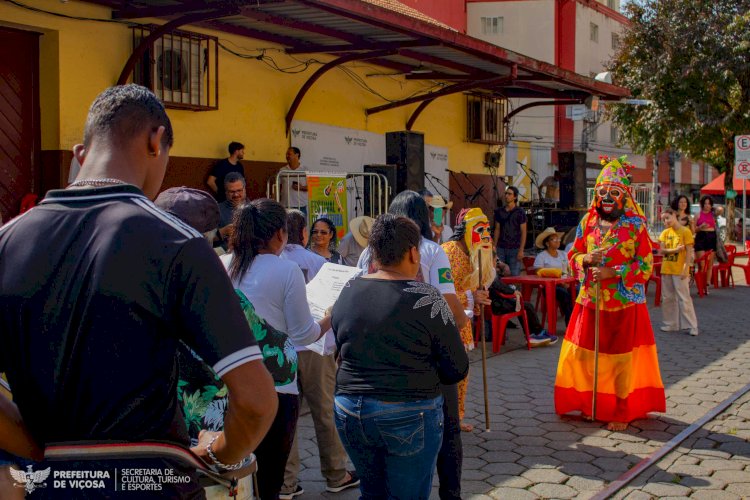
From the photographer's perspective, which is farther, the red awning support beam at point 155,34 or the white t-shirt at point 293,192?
the white t-shirt at point 293,192

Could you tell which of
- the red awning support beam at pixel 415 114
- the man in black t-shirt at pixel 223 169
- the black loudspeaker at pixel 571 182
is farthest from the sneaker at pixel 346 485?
the black loudspeaker at pixel 571 182

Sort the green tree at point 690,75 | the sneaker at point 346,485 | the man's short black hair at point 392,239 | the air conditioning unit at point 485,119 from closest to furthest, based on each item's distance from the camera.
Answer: the man's short black hair at point 392,239 < the sneaker at point 346,485 < the air conditioning unit at point 485,119 < the green tree at point 690,75

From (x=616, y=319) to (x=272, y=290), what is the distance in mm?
3660

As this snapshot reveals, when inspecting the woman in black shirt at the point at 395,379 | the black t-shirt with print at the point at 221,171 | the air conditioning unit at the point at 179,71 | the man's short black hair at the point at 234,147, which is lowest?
the woman in black shirt at the point at 395,379

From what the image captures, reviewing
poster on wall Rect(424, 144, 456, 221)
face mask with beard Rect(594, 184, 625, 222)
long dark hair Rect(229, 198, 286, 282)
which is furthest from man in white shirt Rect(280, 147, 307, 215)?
long dark hair Rect(229, 198, 286, 282)

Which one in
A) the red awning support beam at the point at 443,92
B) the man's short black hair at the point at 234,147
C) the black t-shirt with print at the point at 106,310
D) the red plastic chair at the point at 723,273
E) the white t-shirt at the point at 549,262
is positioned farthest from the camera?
the red plastic chair at the point at 723,273

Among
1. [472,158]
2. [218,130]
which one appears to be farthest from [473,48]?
[472,158]

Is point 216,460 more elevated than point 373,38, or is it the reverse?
point 373,38

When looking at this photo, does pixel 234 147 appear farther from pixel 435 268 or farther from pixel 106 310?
pixel 106 310

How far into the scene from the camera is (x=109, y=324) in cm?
186

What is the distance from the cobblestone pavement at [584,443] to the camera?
5289mm

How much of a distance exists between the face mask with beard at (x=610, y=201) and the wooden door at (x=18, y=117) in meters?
5.77

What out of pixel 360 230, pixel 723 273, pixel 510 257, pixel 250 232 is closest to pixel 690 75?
pixel 723 273

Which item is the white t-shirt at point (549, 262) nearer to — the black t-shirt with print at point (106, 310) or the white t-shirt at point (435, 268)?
the white t-shirt at point (435, 268)
